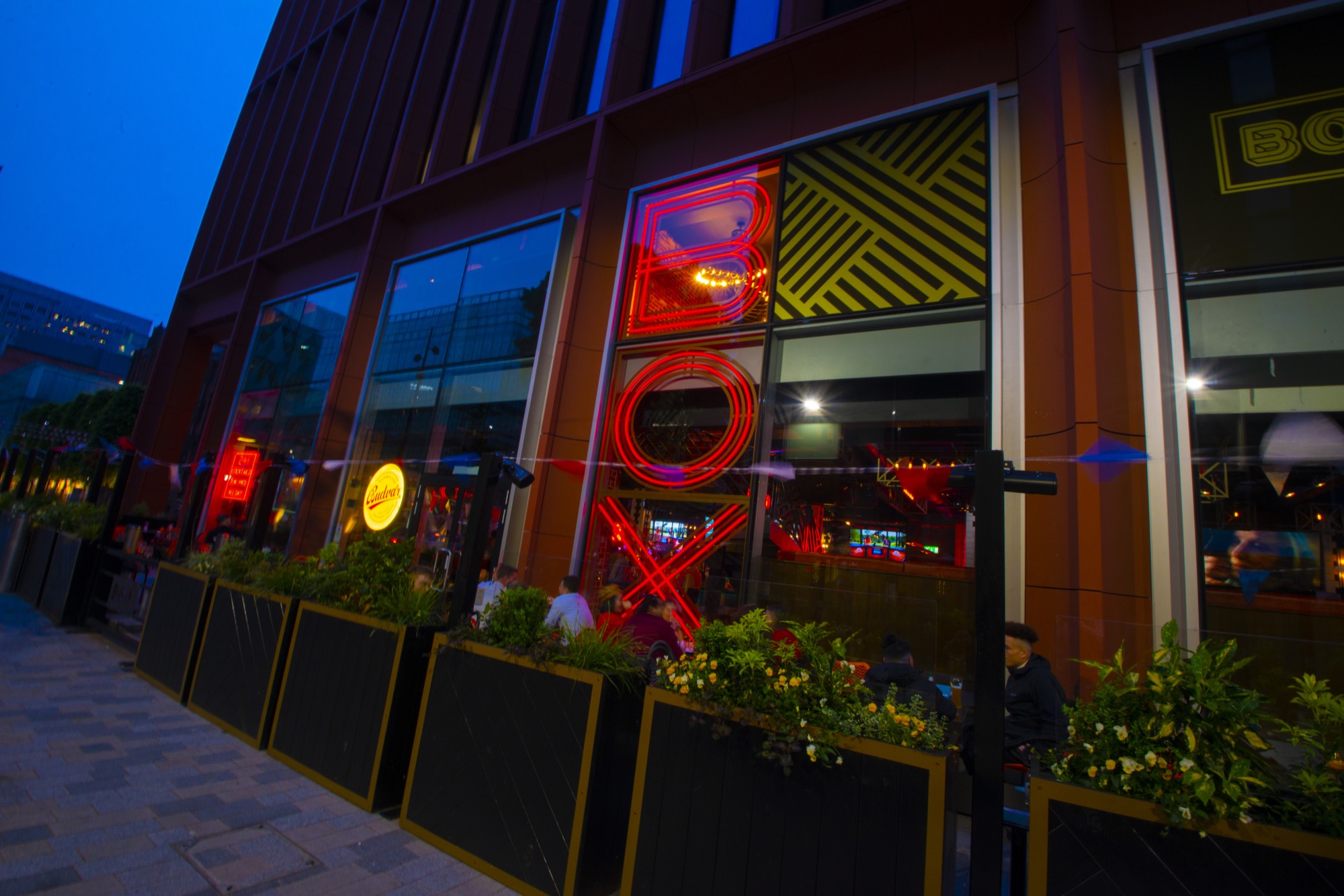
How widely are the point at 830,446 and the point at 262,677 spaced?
6.84 metres

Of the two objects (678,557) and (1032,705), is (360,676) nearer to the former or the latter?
(678,557)

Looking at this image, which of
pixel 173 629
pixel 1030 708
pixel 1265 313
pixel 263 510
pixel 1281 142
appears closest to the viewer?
pixel 1030 708

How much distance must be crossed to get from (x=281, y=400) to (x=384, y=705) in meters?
15.0

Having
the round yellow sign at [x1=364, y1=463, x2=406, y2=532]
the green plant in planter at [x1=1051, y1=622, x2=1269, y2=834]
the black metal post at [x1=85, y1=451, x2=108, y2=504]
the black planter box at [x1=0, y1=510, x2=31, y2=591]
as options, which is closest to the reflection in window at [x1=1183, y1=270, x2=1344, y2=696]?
the green plant in planter at [x1=1051, y1=622, x2=1269, y2=834]

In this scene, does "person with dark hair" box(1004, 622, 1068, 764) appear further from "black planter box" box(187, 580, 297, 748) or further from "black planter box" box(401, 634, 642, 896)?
"black planter box" box(187, 580, 297, 748)

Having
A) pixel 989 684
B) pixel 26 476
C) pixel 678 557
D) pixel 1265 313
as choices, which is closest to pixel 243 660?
pixel 678 557

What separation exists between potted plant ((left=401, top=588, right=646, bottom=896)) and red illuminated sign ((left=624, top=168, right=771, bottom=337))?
633 centimetres

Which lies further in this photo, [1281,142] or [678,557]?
[678,557]

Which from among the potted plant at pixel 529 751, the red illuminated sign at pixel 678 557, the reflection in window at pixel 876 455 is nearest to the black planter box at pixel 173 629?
the potted plant at pixel 529 751

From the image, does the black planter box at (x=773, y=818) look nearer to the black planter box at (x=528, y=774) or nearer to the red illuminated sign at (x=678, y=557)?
the black planter box at (x=528, y=774)

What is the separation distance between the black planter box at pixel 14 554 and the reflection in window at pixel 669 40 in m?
15.1

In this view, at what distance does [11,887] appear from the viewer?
314cm

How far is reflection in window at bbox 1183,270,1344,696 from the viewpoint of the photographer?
5590mm

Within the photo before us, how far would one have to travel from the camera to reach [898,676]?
3643 millimetres
